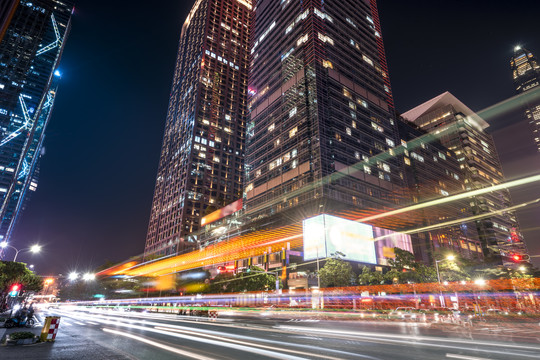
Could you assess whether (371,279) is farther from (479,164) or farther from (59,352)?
(479,164)

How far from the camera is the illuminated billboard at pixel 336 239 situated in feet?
204

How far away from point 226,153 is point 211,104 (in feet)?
94.1

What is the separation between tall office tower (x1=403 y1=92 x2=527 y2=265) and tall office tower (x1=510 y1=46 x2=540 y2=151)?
87.5 ft

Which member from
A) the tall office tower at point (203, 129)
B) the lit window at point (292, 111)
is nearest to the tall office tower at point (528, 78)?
the lit window at point (292, 111)

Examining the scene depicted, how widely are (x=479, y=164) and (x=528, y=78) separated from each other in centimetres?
10145

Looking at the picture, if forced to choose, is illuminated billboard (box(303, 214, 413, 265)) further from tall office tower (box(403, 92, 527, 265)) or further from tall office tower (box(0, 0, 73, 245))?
tall office tower (box(0, 0, 73, 245))

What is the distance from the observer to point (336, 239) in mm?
63406

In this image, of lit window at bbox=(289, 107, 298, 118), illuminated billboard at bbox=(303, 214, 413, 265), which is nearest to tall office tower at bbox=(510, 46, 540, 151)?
illuminated billboard at bbox=(303, 214, 413, 265)

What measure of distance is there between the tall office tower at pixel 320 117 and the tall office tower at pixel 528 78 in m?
134

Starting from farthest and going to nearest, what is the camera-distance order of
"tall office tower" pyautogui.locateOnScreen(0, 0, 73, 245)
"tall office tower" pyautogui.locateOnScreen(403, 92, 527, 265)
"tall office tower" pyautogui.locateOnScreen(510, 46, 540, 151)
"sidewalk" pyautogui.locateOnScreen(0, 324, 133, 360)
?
"tall office tower" pyautogui.locateOnScreen(510, 46, 540, 151)
"tall office tower" pyautogui.locateOnScreen(403, 92, 527, 265)
"tall office tower" pyautogui.locateOnScreen(0, 0, 73, 245)
"sidewalk" pyautogui.locateOnScreen(0, 324, 133, 360)

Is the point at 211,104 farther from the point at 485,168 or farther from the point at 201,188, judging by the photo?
the point at 485,168

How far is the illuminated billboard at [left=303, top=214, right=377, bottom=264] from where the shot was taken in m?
62.1

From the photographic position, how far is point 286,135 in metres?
85.2

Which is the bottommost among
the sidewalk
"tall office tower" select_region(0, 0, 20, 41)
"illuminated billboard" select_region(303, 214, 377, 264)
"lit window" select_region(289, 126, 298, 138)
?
the sidewalk
